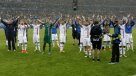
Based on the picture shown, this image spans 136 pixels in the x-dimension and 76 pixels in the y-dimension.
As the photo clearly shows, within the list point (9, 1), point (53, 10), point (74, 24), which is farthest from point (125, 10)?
point (74, 24)

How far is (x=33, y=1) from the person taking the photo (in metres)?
89.8

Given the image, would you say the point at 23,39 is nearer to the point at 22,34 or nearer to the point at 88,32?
the point at 22,34

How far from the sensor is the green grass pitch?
19.2 meters

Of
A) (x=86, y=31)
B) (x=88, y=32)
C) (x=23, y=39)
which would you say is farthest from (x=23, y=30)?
(x=88, y=32)

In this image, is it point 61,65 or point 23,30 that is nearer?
point 61,65

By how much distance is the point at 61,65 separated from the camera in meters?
21.1

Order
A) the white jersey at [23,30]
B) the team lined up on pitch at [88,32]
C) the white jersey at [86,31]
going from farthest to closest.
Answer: the white jersey at [23,30] < the white jersey at [86,31] < the team lined up on pitch at [88,32]

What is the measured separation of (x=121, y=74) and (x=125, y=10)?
75518 millimetres

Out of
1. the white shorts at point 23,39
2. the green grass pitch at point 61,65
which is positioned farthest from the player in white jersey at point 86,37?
the white shorts at point 23,39

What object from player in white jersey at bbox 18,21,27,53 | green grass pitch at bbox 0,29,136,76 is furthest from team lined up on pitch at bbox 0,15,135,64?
green grass pitch at bbox 0,29,136,76

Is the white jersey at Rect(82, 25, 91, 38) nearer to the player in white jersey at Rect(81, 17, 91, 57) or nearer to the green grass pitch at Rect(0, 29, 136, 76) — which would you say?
the player in white jersey at Rect(81, 17, 91, 57)

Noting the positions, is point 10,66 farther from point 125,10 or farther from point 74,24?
point 125,10

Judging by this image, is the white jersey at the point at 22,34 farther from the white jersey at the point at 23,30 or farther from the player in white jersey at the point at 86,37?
the player in white jersey at the point at 86,37

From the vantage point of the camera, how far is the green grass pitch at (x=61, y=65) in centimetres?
1916
